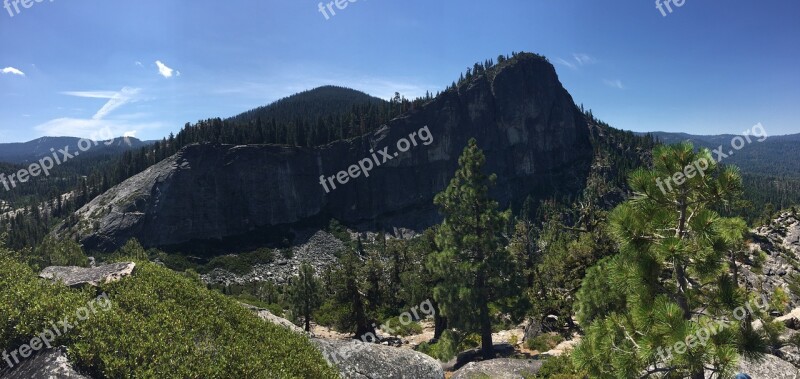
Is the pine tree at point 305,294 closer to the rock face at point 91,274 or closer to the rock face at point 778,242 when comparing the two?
the rock face at point 91,274

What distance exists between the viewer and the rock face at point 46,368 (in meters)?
6.53

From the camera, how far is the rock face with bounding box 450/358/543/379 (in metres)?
15.3

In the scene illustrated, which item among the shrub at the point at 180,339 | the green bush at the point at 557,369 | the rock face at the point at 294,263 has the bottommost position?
the rock face at the point at 294,263

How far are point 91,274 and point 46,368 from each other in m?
4.88

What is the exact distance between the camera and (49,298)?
7789 millimetres

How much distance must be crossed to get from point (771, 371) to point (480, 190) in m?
13.3

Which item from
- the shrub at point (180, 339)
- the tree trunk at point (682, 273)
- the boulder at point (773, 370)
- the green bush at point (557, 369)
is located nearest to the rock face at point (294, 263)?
the green bush at point (557, 369)

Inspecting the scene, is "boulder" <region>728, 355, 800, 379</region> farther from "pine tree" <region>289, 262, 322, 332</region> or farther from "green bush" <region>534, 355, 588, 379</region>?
"pine tree" <region>289, 262, 322, 332</region>

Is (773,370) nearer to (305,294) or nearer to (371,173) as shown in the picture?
(305,294)

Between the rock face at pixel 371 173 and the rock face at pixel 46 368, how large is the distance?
377 feet

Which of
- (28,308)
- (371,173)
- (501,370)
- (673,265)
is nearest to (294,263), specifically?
(371,173)

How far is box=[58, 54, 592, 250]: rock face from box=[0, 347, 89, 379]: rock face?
115m

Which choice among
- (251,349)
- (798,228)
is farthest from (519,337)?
(798,228)

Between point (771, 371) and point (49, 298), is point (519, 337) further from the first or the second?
point (49, 298)
